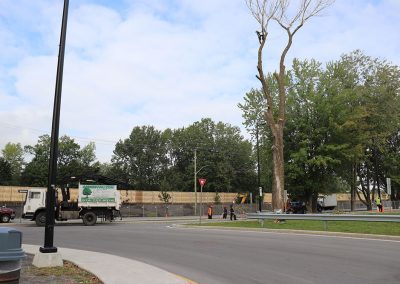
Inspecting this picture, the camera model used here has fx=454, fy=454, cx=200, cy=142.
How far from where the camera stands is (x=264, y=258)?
12.1 m

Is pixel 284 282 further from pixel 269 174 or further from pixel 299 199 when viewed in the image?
pixel 269 174

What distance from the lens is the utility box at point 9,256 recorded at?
528 centimetres

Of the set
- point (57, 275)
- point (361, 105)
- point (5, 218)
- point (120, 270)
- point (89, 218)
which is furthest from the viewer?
point (361, 105)

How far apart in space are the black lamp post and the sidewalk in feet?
3.28

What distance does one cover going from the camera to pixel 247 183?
9781 centimetres

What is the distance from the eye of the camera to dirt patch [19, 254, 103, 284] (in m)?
8.65

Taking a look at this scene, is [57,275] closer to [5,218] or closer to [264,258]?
[264,258]

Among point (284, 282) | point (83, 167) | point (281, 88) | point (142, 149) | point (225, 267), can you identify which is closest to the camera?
point (284, 282)

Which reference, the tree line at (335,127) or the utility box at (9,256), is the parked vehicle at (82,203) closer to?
the tree line at (335,127)

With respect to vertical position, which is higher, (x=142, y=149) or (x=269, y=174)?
(x=142, y=149)

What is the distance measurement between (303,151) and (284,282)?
34778 millimetres

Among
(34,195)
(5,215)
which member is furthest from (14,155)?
(34,195)

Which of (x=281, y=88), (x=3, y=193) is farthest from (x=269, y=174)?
(x=3, y=193)

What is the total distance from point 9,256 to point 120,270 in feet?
16.0
